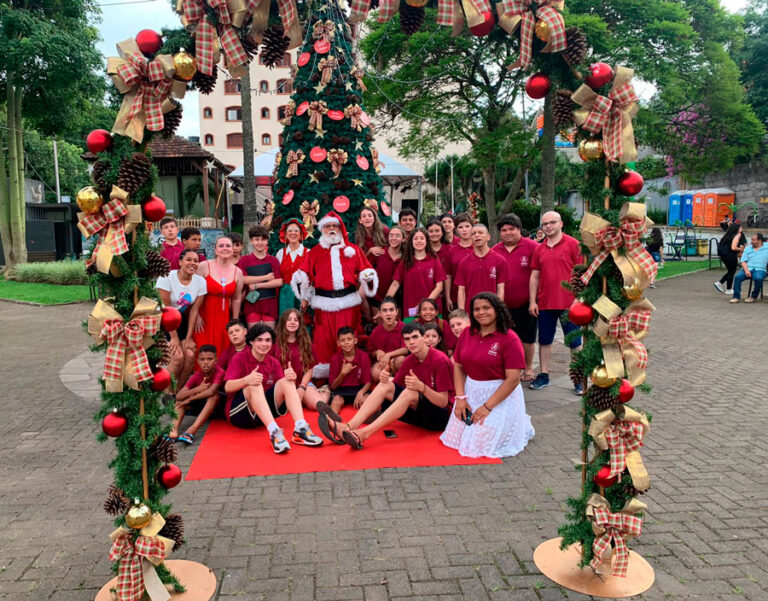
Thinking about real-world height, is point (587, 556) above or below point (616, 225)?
below

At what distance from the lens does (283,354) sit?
246 inches

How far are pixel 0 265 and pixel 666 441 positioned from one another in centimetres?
2983

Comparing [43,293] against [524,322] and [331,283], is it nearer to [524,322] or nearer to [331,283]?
[331,283]

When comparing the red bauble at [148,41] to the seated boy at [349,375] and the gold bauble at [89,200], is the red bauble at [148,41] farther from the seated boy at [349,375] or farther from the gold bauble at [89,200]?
the seated boy at [349,375]

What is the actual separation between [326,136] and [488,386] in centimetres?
478

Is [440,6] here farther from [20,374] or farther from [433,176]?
[433,176]

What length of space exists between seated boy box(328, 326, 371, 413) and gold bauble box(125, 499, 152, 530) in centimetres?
330

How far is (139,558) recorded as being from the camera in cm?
304

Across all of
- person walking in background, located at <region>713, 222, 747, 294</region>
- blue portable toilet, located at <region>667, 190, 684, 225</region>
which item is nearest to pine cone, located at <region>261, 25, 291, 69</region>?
person walking in background, located at <region>713, 222, 747, 294</region>

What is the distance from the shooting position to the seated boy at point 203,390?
584 cm

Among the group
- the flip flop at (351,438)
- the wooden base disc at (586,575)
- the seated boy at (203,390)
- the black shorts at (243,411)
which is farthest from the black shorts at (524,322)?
the wooden base disc at (586,575)

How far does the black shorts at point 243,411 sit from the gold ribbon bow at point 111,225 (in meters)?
2.94

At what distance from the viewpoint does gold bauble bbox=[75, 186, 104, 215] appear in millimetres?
2881

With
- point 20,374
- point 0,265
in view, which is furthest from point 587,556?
point 0,265
